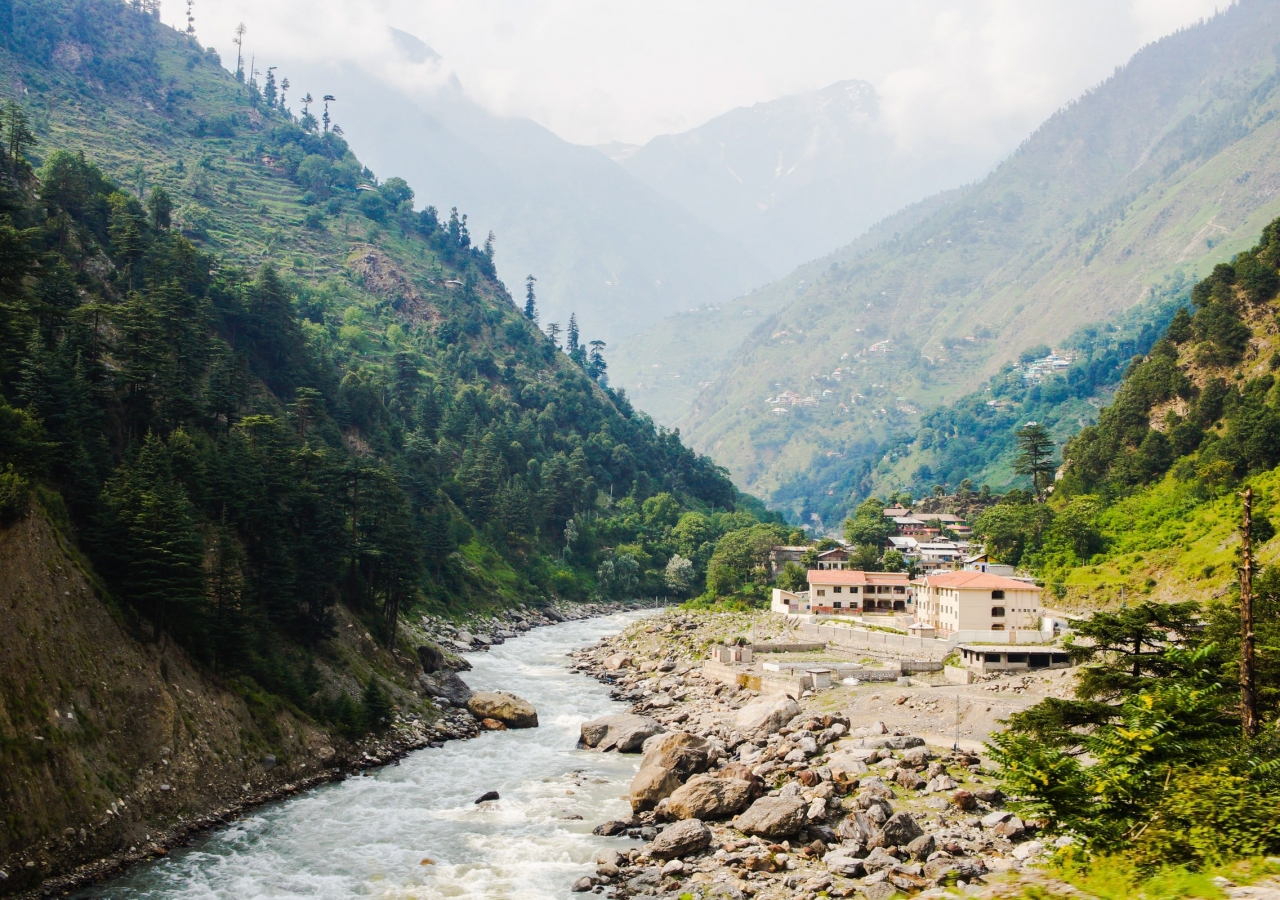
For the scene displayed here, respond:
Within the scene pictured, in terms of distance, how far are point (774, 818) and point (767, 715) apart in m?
15.8

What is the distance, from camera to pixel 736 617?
95125 mm

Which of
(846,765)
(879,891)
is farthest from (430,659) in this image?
(879,891)

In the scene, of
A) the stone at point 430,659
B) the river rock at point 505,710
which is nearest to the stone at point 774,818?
the river rock at point 505,710

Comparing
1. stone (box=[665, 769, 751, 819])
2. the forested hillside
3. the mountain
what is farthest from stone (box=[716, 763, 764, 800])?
the forested hillside

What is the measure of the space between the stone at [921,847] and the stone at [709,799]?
789 cm

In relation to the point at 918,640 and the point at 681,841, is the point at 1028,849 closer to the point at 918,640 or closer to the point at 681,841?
the point at 681,841

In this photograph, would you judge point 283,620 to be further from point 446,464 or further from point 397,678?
point 446,464

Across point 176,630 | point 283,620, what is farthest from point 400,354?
point 176,630

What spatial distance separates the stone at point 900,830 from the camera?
31.4 metres

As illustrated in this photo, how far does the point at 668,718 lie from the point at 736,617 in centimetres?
3936

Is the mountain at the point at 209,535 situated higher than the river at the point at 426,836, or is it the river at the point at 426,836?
the mountain at the point at 209,535

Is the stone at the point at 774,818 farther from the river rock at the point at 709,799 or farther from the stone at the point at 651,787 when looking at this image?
the stone at the point at 651,787

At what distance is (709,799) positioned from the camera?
3706cm

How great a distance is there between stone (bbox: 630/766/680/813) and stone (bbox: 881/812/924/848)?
1088cm
